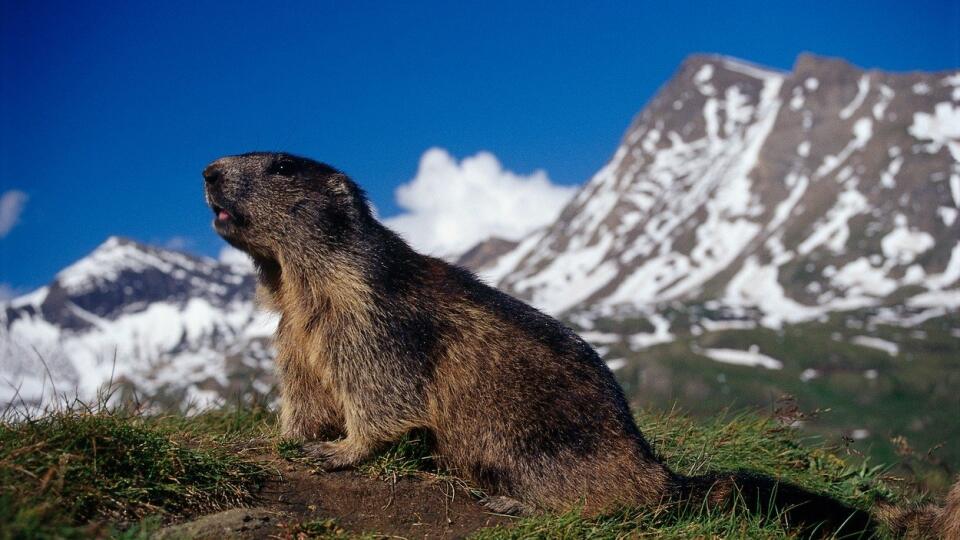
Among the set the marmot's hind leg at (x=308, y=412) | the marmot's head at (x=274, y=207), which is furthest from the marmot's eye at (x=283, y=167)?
the marmot's hind leg at (x=308, y=412)

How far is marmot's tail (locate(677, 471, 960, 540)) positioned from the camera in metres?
8.38

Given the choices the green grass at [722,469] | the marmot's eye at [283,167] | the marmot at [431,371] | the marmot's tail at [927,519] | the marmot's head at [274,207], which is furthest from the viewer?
the marmot's eye at [283,167]

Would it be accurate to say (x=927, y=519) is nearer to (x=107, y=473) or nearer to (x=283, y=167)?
(x=283, y=167)

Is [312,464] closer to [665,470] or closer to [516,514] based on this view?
[516,514]

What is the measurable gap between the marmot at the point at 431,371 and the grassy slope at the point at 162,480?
35 centimetres

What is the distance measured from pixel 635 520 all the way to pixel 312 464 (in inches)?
136

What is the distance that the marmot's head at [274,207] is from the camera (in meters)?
8.95

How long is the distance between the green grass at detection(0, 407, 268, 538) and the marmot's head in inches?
91.9

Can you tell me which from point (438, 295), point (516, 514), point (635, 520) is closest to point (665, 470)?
point (635, 520)

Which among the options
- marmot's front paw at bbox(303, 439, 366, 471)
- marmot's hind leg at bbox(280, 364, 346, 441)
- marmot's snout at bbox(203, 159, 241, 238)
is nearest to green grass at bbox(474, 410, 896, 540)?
marmot's front paw at bbox(303, 439, 366, 471)

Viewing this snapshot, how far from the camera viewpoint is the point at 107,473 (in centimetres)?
691

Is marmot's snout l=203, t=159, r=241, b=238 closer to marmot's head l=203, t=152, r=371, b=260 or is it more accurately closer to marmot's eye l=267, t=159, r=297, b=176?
marmot's head l=203, t=152, r=371, b=260

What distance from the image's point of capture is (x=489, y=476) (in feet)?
27.5

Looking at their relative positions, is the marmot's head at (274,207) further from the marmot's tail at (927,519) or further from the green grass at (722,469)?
the marmot's tail at (927,519)
